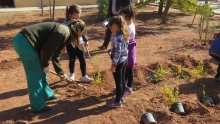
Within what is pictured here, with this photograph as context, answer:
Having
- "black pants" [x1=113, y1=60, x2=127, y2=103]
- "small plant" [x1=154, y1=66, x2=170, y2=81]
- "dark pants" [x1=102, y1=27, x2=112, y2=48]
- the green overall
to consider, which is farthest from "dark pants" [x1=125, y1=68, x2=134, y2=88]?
"dark pants" [x1=102, y1=27, x2=112, y2=48]

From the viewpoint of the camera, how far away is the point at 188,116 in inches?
155

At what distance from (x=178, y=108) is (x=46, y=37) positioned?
7.04ft

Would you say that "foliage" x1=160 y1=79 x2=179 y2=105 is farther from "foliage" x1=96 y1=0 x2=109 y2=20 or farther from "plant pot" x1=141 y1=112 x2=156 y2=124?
"foliage" x1=96 y1=0 x2=109 y2=20

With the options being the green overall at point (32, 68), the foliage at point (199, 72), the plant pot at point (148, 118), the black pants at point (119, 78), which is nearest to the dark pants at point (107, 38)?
the foliage at point (199, 72)

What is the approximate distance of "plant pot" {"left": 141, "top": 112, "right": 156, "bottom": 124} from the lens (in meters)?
3.70

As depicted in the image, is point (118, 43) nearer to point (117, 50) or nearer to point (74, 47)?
point (117, 50)

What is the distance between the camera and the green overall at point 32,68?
351 centimetres

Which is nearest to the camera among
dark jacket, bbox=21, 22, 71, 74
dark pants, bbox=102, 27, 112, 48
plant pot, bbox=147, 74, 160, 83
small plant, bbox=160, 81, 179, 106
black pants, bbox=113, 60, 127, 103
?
dark jacket, bbox=21, 22, 71, 74

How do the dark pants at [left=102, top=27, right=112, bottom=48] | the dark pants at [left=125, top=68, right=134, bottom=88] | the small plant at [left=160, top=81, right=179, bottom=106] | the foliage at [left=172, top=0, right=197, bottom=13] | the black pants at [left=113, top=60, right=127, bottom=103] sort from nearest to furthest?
the black pants at [left=113, top=60, right=127, bottom=103] < the small plant at [left=160, top=81, right=179, bottom=106] < the dark pants at [left=125, top=68, right=134, bottom=88] < the dark pants at [left=102, top=27, right=112, bottom=48] < the foliage at [left=172, top=0, right=197, bottom=13]

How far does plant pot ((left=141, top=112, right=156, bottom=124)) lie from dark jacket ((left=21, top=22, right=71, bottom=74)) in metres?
1.50

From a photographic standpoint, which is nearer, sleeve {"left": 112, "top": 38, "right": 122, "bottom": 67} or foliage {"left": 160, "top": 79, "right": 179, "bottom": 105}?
sleeve {"left": 112, "top": 38, "right": 122, "bottom": 67}

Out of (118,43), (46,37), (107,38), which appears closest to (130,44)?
(118,43)

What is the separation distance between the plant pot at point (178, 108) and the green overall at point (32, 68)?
1908 millimetres

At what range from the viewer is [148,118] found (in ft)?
12.2
